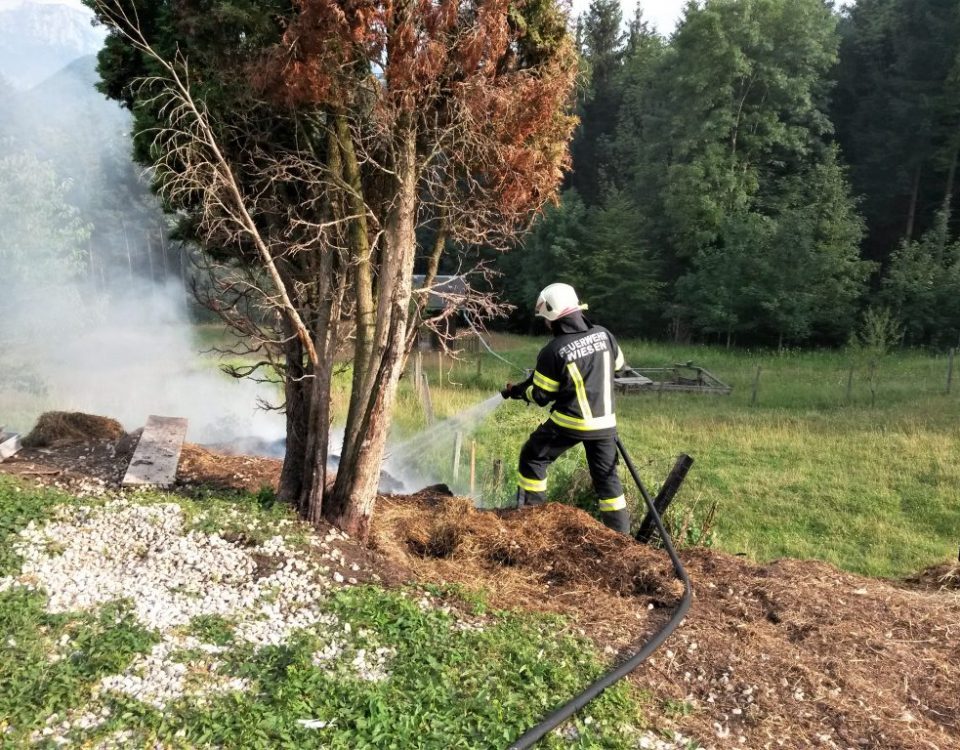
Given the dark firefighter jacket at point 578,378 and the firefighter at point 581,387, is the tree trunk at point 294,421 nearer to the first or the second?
the firefighter at point 581,387

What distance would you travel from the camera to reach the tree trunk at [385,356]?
536 cm

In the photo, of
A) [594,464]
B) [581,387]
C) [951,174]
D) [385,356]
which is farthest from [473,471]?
[951,174]

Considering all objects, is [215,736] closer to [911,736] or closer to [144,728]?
[144,728]

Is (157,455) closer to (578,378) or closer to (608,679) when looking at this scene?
(578,378)

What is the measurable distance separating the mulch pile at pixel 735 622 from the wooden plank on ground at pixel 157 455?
191 centimetres

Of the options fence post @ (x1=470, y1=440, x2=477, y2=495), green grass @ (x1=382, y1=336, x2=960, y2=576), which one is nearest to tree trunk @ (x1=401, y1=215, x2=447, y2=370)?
green grass @ (x1=382, y1=336, x2=960, y2=576)

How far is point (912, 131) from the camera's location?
34.7 metres

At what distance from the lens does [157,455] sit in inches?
259

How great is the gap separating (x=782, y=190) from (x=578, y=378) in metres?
37.0

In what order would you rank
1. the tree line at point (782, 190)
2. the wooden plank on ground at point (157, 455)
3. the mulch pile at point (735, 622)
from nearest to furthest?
the mulch pile at point (735, 622) < the wooden plank on ground at point (157, 455) < the tree line at point (782, 190)

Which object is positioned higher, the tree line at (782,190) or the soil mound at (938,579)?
the tree line at (782,190)

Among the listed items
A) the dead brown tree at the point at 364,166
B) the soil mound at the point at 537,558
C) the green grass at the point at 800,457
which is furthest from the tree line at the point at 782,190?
the soil mound at the point at 537,558

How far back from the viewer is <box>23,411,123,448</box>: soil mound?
7.52 metres

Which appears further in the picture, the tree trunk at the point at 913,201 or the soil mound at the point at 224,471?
the tree trunk at the point at 913,201
